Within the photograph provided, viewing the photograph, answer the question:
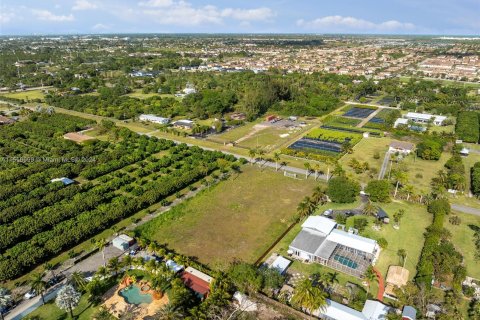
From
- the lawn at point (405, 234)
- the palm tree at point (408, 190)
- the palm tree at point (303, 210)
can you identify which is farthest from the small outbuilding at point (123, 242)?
the palm tree at point (408, 190)

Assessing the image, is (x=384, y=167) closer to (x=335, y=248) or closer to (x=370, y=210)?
(x=370, y=210)

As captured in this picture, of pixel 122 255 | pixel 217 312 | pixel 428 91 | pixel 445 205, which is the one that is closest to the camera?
pixel 217 312

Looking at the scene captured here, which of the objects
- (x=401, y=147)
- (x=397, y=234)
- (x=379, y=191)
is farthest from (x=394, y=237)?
(x=401, y=147)

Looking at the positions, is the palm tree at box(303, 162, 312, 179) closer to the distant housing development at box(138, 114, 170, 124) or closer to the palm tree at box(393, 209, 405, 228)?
the palm tree at box(393, 209, 405, 228)

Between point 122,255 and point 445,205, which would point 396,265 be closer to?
point 445,205

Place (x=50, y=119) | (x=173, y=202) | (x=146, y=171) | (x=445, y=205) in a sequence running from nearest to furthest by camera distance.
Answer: (x=445, y=205), (x=173, y=202), (x=146, y=171), (x=50, y=119)

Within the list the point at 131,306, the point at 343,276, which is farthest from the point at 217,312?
the point at 343,276
